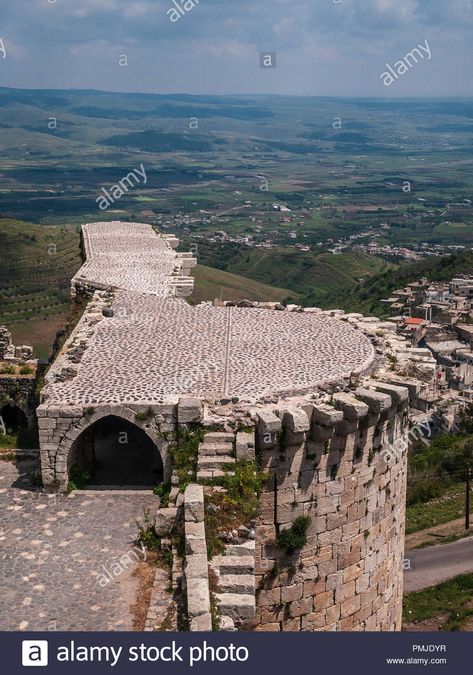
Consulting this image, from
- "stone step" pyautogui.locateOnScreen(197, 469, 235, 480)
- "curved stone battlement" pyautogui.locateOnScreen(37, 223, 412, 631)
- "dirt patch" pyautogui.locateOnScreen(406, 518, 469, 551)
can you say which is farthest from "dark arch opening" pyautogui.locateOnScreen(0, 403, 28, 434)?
"dirt patch" pyautogui.locateOnScreen(406, 518, 469, 551)

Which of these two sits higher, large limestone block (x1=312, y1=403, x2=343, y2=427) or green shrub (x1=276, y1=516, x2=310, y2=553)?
large limestone block (x1=312, y1=403, x2=343, y2=427)

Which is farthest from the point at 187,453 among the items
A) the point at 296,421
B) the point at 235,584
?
the point at 235,584

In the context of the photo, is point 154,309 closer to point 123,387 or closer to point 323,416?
point 123,387

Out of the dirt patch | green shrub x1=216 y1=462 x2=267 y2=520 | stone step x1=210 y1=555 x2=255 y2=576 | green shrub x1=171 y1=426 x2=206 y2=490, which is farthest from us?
the dirt patch

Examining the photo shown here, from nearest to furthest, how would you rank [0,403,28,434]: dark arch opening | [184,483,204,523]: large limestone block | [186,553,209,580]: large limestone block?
[186,553,209,580]: large limestone block < [184,483,204,523]: large limestone block < [0,403,28,434]: dark arch opening

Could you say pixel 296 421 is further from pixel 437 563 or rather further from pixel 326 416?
pixel 437 563

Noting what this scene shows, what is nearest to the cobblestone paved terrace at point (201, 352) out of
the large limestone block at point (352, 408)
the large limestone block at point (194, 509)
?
the large limestone block at point (352, 408)

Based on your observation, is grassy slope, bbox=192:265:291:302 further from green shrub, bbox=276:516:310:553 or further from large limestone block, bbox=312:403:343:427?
green shrub, bbox=276:516:310:553

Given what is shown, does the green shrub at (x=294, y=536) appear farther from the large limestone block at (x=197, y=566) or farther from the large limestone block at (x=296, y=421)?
the large limestone block at (x=197, y=566)
